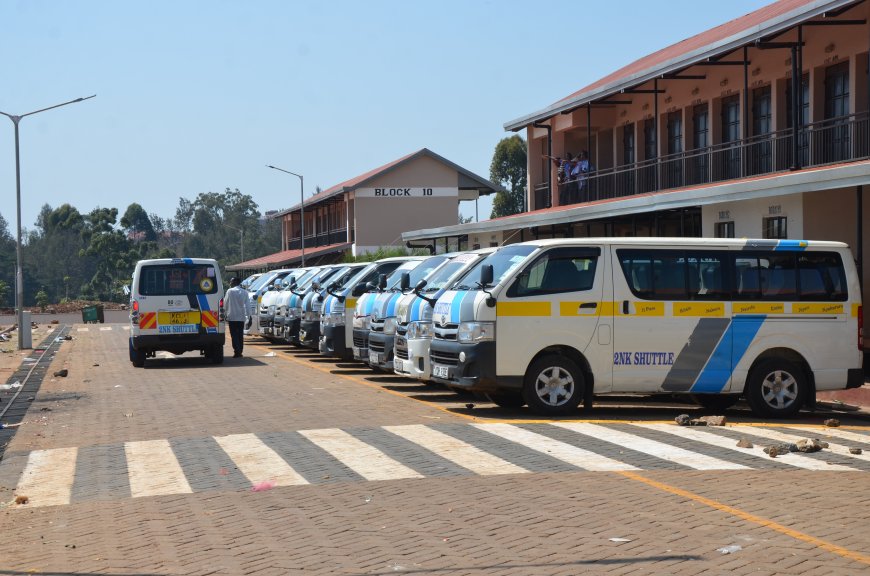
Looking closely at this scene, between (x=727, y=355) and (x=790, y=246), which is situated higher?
(x=790, y=246)

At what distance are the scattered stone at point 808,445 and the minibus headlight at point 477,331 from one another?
3809 mm

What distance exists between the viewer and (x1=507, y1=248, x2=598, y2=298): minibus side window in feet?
45.2

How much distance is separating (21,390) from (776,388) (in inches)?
478

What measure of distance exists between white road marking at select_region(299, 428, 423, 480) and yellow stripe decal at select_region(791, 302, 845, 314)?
581 cm

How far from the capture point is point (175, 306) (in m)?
22.4

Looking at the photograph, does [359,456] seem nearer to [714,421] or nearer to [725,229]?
[714,421]

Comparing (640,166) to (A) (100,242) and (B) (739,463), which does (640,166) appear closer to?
(B) (739,463)

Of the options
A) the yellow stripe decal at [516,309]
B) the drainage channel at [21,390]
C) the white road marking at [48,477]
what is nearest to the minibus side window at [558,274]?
the yellow stripe decal at [516,309]

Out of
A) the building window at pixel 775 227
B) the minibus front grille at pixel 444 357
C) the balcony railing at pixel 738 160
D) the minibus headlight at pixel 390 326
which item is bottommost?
the minibus front grille at pixel 444 357

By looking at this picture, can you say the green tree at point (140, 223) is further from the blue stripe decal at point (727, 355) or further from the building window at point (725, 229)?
the blue stripe decal at point (727, 355)

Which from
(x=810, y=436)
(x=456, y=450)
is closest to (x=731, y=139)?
(x=810, y=436)

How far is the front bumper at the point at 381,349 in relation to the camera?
57.4ft

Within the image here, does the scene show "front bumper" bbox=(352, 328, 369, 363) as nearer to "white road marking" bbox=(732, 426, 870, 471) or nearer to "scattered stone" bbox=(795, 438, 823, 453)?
"white road marking" bbox=(732, 426, 870, 471)

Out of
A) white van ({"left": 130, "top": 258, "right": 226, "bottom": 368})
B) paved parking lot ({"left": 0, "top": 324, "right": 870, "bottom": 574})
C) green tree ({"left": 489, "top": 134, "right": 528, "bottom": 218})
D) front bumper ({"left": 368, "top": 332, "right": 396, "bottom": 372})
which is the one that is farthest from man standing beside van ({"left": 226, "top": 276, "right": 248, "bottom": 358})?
green tree ({"left": 489, "top": 134, "right": 528, "bottom": 218})
